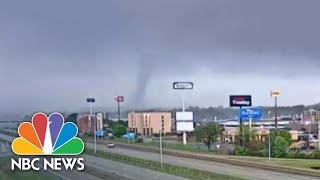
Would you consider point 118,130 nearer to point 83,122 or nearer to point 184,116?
point 184,116

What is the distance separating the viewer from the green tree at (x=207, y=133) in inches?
5167

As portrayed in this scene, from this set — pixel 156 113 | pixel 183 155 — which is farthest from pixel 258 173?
pixel 156 113

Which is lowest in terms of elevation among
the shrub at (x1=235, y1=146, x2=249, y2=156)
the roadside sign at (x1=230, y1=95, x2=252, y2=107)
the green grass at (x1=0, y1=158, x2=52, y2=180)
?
the shrub at (x1=235, y1=146, x2=249, y2=156)

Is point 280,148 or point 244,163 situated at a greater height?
point 280,148

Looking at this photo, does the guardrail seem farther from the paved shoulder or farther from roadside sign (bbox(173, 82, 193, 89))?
the paved shoulder

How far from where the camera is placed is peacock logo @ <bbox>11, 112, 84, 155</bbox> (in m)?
12.1

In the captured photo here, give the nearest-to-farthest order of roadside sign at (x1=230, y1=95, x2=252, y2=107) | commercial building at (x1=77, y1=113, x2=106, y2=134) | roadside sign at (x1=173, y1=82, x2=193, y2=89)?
commercial building at (x1=77, y1=113, x2=106, y2=134), roadside sign at (x1=173, y1=82, x2=193, y2=89), roadside sign at (x1=230, y1=95, x2=252, y2=107)

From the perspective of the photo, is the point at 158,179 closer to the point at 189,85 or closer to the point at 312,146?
the point at 189,85

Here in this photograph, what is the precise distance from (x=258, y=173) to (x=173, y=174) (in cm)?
1123

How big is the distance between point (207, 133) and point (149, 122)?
42097mm

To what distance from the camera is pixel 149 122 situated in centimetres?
17100

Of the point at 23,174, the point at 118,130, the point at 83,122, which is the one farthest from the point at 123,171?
the point at 118,130

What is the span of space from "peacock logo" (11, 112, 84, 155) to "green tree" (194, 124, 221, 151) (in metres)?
118

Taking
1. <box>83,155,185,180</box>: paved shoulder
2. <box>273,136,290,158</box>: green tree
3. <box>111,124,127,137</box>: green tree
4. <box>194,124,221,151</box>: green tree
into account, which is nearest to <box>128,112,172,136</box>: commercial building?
<box>111,124,127,137</box>: green tree
